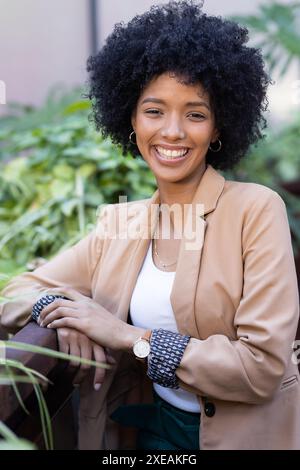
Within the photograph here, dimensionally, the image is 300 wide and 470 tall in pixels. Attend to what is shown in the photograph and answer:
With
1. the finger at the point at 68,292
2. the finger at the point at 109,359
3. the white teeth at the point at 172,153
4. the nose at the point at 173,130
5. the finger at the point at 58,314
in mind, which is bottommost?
the finger at the point at 109,359

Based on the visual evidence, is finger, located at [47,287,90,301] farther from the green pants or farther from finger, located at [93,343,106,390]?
the green pants

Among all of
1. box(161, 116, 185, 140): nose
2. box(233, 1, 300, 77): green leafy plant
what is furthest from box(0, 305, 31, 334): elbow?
box(233, 1, 300, 77): green leafy plant

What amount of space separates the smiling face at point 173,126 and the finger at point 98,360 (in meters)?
0.51

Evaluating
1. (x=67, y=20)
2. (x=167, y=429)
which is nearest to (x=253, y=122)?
(x=167, y=429)

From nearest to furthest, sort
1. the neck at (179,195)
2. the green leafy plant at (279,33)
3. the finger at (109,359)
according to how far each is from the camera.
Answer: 1. the finger at (109,359)
2. the neck at (179,195)
3. the green leafy plant at (279,33)

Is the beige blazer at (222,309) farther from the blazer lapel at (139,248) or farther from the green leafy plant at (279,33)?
the green leafy plant at (279,33)

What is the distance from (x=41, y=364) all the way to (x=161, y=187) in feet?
2.23

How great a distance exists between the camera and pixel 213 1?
4906 mm

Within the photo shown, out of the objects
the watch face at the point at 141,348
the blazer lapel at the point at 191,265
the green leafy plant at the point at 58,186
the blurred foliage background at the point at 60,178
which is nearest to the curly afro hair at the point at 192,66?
the blazer lapel at the point at 191,265

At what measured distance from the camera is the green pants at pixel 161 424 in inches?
73.0

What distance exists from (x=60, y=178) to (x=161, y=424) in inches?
65.0

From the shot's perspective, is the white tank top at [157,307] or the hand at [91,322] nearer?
the hand at [91,322]

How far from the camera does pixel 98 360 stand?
1734mm

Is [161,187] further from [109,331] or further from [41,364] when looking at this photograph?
[41,364]
